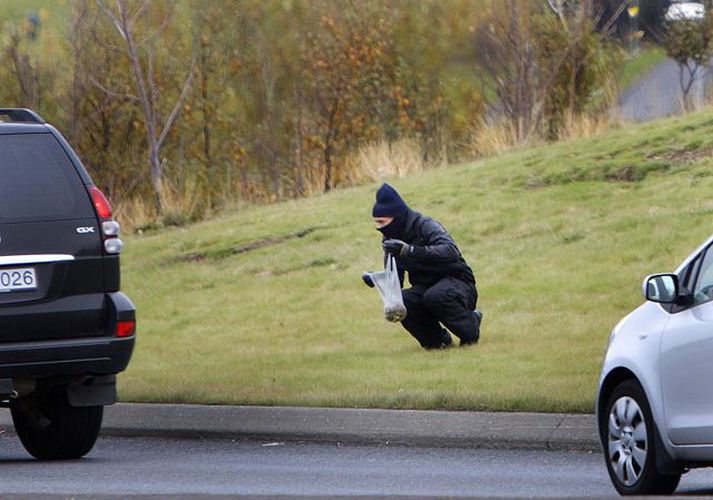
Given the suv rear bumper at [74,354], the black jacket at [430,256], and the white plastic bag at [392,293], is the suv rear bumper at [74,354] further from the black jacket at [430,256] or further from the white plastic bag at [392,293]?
the black jacket at [430,256]

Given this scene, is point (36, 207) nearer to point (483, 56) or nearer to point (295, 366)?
point (295, 366)

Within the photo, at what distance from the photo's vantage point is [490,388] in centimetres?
1140

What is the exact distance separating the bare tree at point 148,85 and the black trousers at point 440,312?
14551 millimetres

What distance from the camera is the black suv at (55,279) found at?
351 inches

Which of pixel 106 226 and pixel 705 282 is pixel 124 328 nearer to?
pixel 106 226

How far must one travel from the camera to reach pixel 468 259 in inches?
701

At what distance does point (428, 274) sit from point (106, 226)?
15.1 feet

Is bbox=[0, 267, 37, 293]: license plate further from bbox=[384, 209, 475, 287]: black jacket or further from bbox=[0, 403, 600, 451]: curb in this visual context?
bbox=[384, 209, 475, 287]: black jacket

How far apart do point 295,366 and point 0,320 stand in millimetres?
4872

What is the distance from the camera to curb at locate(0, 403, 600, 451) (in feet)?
33.0

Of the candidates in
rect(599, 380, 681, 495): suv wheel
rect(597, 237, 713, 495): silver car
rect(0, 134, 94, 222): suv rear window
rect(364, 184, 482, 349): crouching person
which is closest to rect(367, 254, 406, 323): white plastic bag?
rect(364, 184, 482, 349): crouching person

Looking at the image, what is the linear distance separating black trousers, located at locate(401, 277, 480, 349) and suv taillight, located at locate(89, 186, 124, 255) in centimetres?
426

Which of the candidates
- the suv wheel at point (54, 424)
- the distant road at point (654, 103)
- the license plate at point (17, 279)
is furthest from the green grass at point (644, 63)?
the license plate at point (17, 279)

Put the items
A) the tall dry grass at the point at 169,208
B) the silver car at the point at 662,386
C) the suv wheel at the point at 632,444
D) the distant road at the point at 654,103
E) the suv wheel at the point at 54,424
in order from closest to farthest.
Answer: the silver car at the point at 662,386, the suv wheel at the point at 632,444, the suv wheel at the point at 54,424, the tall dry grass at the point at 169,208, the distant road at the point at 654,103
